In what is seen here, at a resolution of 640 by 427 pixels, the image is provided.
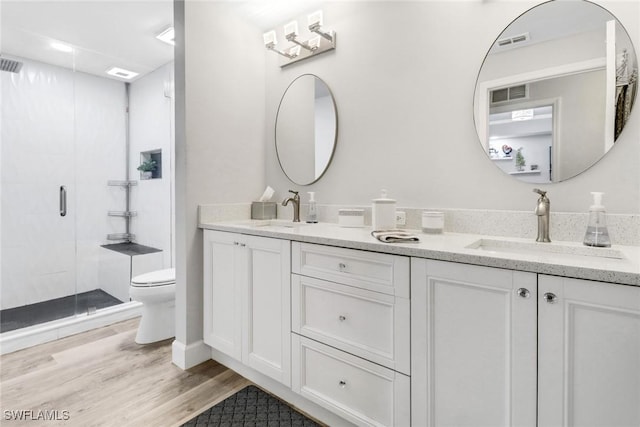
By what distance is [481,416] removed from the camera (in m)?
1.07

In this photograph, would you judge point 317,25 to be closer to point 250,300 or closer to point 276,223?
point 276,223

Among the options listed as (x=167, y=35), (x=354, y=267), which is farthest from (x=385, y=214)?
(x=167, y=35)

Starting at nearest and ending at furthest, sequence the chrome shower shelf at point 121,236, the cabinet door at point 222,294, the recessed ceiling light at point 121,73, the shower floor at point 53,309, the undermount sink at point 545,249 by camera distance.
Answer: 1. the undermount sink at point 545,249
2. the cabinet door at point 222,294
3. the shower floor at point 53,309
4. the recessed ceiling light at point 121,73
5. the chrome shower shelf at point 121,236

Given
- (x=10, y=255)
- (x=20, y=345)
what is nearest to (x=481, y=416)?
(x=20, y=345)

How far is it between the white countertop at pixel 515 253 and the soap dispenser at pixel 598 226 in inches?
1.3

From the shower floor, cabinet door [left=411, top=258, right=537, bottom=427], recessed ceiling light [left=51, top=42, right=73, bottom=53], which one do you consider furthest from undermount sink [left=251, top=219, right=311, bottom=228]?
recessed ceiling light [left=51, top=42, right=73, bottom=53]

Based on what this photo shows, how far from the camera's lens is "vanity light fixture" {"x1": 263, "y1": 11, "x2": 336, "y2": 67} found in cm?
203

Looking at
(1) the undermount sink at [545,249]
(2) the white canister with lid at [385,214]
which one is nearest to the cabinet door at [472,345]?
(1) the undermount sink at [545,249]

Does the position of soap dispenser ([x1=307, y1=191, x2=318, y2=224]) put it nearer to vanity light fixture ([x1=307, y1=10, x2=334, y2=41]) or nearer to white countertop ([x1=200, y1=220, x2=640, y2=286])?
white countertop ([x1=200, y1=220, x2=640, y2=286])

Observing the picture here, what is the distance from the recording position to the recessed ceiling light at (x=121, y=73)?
11.1 feet

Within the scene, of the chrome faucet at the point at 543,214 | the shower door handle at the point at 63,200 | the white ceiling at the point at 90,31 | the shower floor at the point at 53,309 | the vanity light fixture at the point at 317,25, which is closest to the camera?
the chrome faucet at the point at 543,214

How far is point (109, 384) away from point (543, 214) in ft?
7.84

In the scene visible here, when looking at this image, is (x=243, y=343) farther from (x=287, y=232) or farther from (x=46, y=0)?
(x=46, y=0)

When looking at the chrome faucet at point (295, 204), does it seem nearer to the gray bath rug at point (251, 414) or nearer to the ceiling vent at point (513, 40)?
the gray bath rug at point (251, 414)
